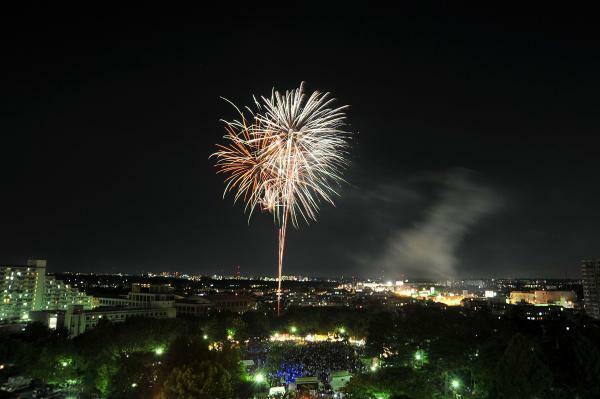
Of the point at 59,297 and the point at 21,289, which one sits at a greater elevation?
the point at 21,289

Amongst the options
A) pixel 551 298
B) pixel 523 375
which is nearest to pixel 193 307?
pixel 523 375

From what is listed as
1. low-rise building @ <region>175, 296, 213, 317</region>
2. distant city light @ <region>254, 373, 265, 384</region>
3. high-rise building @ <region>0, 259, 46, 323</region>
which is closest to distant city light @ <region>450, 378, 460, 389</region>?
distant city light @ <region>254, 373, 265, 384</region>

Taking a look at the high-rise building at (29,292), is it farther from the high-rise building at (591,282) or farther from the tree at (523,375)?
the high-rise building at (591,282)

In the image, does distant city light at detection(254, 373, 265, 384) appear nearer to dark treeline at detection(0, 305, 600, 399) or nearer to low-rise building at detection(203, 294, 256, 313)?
dark treeline at detection(0, 305, 600, 399)

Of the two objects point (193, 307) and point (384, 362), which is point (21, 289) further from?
point (384, 362)

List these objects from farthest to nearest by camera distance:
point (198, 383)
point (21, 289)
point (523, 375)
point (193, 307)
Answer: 1. point (193, 307)
2. point (21, 289)
3. point (198, 383)
4. point (523, 375)

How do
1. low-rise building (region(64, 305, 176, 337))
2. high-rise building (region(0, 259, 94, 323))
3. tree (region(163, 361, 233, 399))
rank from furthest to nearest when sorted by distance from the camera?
high-rise building (region(0, 259, 94, 323))
low-rise building (region(64, 305, 176, 337))
tree (region(163, 361, 233, 399))
